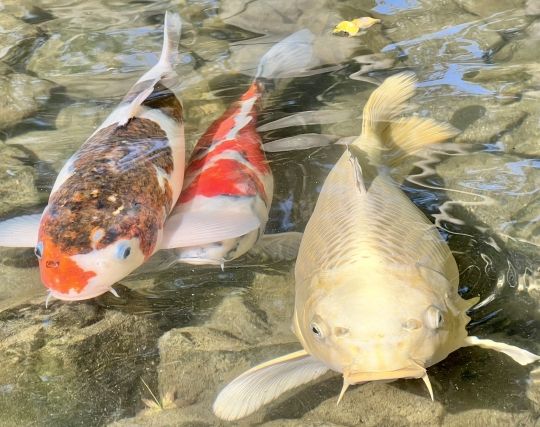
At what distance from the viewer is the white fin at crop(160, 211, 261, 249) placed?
3.30 meters

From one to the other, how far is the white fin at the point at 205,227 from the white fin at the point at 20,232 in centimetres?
73

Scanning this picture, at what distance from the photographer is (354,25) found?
5.37 metres

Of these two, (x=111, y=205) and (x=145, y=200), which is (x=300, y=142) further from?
(x=111, y=205)

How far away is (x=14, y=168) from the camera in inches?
169

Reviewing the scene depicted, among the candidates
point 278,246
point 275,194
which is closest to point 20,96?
point 275,194

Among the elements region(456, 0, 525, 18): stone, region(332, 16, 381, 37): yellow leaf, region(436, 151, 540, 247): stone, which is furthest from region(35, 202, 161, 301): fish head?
region(456, 0, 525, 18): stone

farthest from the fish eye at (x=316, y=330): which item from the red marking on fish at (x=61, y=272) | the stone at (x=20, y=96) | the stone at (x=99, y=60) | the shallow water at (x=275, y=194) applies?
the stone at (x=20, y=96)

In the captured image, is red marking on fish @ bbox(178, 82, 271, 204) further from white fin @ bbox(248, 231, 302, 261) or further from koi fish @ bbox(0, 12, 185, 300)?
white fin @ bbox(248, 231, 302, 261)

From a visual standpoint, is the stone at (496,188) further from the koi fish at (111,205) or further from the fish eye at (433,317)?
the koi fish at (111,205)

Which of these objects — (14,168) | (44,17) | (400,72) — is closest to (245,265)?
(14,168)

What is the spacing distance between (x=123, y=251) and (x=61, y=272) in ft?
1.07

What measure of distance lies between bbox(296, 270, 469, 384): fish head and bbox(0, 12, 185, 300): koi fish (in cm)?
114

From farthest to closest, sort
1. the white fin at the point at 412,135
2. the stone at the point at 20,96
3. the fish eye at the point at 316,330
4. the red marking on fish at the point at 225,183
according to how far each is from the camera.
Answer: the stone at the point at 20,96 < the white fin at the point at 412,135 < the red marking on fish at the point at 225,183 < the fish eye at the point at 316,330

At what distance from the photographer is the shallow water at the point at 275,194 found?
106 inches
